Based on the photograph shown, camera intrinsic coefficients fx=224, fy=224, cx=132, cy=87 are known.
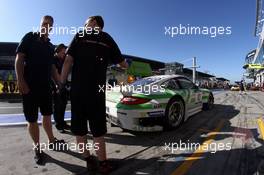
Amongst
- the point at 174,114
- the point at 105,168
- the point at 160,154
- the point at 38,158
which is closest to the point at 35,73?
the point at 38,158

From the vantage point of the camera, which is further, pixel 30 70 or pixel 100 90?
pixel 30 70

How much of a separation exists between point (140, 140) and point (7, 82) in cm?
1385

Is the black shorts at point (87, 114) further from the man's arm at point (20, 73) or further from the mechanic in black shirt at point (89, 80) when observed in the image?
the man's arm at point (20, 73)

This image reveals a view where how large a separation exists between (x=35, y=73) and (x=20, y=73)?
0.26 metres

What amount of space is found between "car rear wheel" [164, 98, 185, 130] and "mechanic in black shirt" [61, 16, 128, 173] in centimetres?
191

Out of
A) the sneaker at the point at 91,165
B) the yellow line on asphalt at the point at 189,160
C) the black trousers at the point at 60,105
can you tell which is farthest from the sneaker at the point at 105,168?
the black trousers at the point at 60,105

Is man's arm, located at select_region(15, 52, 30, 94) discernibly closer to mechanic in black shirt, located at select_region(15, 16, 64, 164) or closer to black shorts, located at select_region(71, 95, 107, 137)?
mechanic in black shirt, located at select_region(15, 16, 64, 164)

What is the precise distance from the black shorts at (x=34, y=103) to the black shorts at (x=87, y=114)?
737 millimetres

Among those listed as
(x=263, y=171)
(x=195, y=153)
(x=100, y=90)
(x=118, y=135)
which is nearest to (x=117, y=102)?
(x=118, y=135)

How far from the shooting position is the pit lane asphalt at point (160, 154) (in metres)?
2.96

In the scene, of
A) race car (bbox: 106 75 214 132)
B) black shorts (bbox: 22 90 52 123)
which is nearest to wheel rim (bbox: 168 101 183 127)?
race car (bbox: 106 75 214 132)

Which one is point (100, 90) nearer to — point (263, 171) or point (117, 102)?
point (117, 102)

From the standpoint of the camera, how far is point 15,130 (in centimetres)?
528

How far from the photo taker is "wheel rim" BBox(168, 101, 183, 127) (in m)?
4.72
